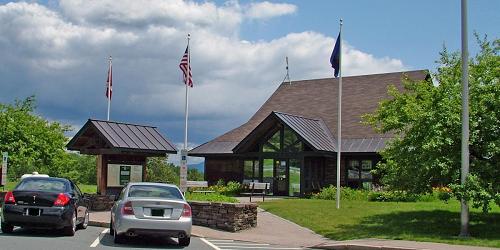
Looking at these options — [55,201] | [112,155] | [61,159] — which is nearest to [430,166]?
[55,201]

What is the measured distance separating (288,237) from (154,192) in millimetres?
5060

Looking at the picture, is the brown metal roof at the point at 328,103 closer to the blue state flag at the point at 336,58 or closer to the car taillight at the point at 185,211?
the blue state flag at the point at 336,58

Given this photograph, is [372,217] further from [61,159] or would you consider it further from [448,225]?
[61,159]

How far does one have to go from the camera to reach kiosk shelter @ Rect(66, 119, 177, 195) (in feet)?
80.7

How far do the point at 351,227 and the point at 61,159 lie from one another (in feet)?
92.8

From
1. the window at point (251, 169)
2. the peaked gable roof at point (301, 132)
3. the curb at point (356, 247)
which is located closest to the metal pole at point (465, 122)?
the curb at point (356, 247)

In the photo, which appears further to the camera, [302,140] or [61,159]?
[61,159]

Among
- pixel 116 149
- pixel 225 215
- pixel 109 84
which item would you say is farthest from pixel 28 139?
pixel 225 215

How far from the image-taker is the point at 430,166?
17.5 m

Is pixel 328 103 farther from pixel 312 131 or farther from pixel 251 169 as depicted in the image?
pixel 251 169

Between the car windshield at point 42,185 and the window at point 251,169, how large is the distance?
68.1ft

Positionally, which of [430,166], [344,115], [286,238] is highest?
[344,115]

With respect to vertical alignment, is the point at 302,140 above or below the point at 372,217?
above

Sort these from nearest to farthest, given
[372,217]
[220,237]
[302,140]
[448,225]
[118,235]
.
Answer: [118,235] < [220,237] < [448,225] < [372,217] < [302,140]
